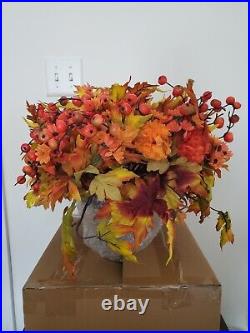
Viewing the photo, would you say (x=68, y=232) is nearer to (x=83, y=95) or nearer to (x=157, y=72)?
(x=83, y=95)

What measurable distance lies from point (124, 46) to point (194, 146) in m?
0.53

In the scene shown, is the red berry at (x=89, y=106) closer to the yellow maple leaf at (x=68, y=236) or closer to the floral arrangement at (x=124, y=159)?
the floral arrangement at (x=124, y=159)

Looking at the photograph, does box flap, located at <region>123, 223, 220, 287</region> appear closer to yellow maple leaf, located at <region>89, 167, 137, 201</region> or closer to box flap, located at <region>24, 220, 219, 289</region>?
box flap, located at <region>24, 220, 219, 289</region>

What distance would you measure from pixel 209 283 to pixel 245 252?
0.53 m

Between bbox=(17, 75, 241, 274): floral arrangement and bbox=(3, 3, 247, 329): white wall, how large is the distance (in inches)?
17.1

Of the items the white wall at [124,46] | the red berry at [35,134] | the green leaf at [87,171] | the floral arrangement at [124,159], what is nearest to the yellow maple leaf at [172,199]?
the floral arrangement at [124,159]

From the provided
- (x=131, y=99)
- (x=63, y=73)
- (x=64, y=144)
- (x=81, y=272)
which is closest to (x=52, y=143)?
(x=64, y=144)

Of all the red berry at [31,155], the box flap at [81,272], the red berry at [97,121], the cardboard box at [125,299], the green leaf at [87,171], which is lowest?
the cardboard box at [125,299]

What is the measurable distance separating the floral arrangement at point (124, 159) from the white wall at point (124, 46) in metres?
0.43

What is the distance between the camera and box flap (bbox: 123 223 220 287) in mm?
514

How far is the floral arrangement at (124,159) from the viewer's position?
439 mm

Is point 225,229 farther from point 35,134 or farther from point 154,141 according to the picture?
point 35,134

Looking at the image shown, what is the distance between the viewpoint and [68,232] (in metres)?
0.48

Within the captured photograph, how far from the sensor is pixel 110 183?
0.44 meters
